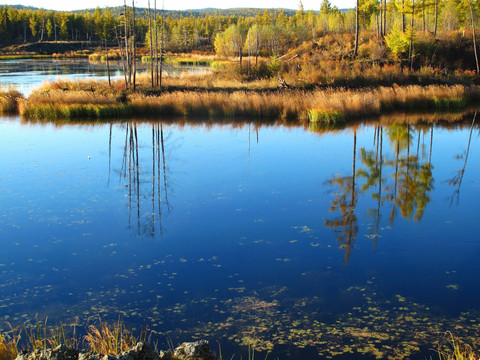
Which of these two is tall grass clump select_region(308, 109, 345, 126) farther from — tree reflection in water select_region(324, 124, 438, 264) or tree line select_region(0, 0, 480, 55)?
tree line select_region(0, 0, 480, 55)

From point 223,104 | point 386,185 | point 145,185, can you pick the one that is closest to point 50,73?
point 223,104

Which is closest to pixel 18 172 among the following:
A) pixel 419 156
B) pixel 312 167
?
pixel 312 167

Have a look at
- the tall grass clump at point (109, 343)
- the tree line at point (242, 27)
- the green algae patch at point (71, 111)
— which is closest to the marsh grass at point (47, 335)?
the tall grass clump at point (109, 343)

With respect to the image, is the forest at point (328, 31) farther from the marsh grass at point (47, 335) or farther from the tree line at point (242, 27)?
the marsh grass at point (47, 335)

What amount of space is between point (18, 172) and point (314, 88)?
15.9 meters

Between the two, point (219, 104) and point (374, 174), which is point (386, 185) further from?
point (219, 104)

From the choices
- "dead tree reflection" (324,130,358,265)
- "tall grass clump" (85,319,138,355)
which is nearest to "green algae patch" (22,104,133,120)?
"dead tree reflection" (324,130,358,265)

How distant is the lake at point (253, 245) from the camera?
16.2 ft

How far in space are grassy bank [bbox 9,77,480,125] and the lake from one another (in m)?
5.44

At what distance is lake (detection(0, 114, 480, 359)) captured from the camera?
16.2 ft

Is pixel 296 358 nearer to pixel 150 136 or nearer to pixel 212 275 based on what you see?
pixel 212 275

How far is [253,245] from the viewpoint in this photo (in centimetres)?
698

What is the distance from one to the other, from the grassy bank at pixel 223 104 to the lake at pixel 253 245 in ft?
17.8

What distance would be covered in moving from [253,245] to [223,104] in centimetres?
1332
